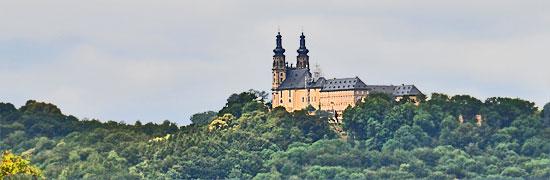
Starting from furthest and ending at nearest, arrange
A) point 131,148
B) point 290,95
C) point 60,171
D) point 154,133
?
point 290,95
point 154,133
point 131,148
point 60,171

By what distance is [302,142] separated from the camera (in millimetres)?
126562

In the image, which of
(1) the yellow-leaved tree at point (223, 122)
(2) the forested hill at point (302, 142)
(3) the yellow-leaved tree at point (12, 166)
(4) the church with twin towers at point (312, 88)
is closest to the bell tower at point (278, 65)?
(4) the church with twin towers at point (312, 88)

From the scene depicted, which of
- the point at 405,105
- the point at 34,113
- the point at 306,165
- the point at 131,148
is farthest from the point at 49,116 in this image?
the point at 405,105

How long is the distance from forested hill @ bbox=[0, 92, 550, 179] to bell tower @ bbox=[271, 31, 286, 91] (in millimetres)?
19309

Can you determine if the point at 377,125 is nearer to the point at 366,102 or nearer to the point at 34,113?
the point at 366,102

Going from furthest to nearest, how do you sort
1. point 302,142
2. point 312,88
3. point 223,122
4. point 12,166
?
1. point 312,88
2. point 223,122
3. point 302,142
4. point 12,166

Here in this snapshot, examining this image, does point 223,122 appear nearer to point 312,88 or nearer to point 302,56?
point 312,88

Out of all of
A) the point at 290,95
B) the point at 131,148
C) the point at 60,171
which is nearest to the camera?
the point at 60,171

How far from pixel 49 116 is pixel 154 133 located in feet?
26.4

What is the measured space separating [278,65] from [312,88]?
622 cm

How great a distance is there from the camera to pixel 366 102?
132625 mm

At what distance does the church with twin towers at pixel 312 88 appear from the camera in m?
147

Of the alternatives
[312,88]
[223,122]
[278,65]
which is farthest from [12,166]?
[278,65]

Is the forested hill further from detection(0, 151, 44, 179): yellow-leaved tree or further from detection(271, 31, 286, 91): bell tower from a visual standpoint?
detection(0, 151, 44, 179): yellow-leaved tree
